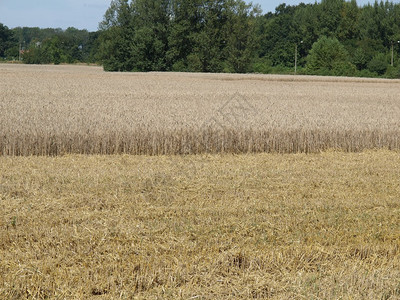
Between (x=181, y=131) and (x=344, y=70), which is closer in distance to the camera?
(x=181, y=131)

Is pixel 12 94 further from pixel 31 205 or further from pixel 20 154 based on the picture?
pixel 31 205

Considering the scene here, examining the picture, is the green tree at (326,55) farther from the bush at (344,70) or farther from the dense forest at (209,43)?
the bush at (344,70)

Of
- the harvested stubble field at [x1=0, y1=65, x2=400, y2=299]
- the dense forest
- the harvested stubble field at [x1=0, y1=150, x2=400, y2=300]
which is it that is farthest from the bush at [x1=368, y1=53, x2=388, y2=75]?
the harvested stubble field at [x1=0, y1=150, x2=400, y2=300]

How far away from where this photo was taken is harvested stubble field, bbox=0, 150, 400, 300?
4.84 m

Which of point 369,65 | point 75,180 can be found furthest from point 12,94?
point 369,65

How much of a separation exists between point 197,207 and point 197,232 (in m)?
1.11

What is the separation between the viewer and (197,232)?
617 cm

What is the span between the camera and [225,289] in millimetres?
4828

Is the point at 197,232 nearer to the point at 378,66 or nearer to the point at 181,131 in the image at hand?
the point at 181,131

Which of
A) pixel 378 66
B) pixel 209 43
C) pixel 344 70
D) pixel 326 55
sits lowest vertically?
pixel 344 70

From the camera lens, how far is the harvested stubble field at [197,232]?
4.84 m

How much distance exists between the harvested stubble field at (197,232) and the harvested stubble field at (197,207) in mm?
21

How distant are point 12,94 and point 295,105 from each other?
1148 cm

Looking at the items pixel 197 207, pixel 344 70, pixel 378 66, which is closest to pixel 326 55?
pixel 378 66
